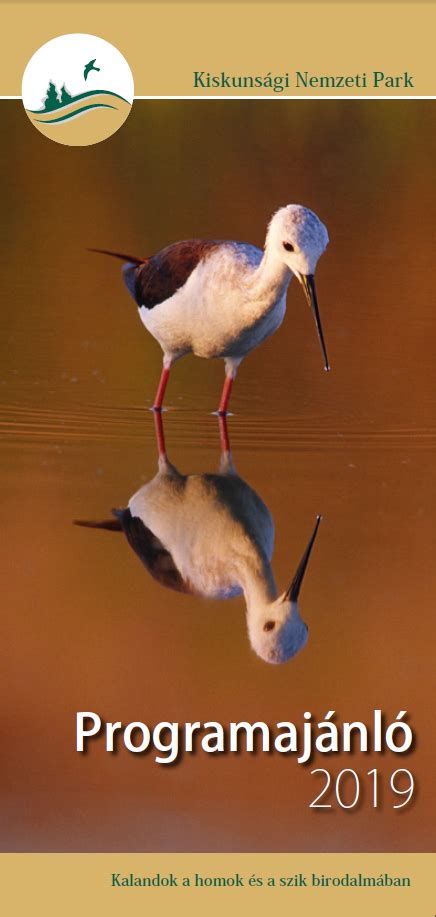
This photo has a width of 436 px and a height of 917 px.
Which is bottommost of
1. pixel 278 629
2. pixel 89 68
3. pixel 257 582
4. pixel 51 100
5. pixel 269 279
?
pixel 278 629

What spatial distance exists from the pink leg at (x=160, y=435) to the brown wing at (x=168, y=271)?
24.7 inches

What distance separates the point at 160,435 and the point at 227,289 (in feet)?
2.81

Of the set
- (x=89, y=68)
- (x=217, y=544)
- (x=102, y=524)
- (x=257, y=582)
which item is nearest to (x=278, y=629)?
(x=257, y=582)

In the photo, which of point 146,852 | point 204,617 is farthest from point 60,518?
point 146,852

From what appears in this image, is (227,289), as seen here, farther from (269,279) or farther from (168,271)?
(168,271)

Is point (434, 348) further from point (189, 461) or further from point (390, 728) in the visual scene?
point (390, 728)

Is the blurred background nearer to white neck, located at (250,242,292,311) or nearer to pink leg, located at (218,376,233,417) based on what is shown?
pink leg, located at (218,376,233,417)

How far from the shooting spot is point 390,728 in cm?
518

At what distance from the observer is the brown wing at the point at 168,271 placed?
28.3ft

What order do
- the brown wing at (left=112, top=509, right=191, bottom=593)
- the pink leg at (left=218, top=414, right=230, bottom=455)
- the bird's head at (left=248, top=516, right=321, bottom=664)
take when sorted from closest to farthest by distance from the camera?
the bird's head at (left=248, top=516, right=321, bottom=664), the brown wing at (left=112, top=509, right=191, bottom=593), the pink leg at (left=218, top=414, right=230, bottom=455)

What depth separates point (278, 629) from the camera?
18.7 feet

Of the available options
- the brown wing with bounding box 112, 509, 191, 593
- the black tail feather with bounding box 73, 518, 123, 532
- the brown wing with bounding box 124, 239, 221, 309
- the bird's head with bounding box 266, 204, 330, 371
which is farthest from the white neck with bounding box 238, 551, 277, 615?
the brown wing with bounding box 124, 239, 221, 309

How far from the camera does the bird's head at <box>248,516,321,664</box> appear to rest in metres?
5.62

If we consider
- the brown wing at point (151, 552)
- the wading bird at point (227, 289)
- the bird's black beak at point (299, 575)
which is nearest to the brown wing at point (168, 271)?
the wading bird at point (227, 289)
